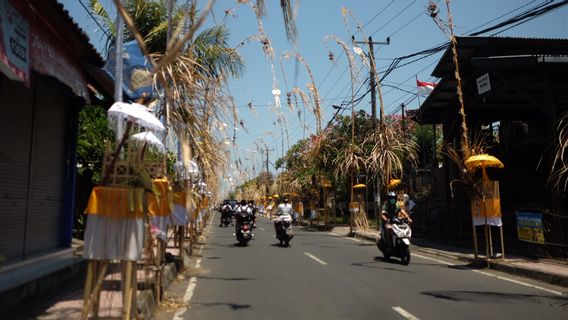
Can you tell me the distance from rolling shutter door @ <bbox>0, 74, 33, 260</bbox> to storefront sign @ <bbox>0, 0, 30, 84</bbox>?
2078mm

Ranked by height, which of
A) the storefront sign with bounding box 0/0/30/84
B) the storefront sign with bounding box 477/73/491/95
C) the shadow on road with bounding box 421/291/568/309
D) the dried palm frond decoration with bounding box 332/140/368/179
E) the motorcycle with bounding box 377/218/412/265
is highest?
the storefront sign with bounding box 477/73/491/95

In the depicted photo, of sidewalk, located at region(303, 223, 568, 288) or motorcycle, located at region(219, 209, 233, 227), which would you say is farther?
motorcycle, located at region(219, 209, 233, 227)

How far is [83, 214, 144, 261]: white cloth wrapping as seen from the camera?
16.1ft

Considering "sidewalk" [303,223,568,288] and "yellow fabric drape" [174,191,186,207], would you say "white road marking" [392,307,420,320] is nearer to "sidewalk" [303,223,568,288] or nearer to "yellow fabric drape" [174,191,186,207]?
"sidewalk" [303,223,568,288]

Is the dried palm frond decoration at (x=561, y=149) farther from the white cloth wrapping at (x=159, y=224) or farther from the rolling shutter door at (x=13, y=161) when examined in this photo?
the rolling shutter door at (x=13, y=161)

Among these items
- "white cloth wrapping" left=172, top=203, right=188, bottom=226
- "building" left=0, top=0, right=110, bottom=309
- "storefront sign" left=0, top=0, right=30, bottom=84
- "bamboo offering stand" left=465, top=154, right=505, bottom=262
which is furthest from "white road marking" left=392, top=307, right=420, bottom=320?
"bamboo offering stand" left=465, top=154, right=505, bottom=262

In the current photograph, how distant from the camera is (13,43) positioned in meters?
5.92

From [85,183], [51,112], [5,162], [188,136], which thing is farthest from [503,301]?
[85,183]

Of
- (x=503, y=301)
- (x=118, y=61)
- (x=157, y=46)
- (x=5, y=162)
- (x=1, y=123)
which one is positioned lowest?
(x=503, y=301)

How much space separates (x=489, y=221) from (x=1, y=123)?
11931 millimetres

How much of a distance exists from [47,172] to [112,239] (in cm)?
673

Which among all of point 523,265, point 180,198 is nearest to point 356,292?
point 180,198

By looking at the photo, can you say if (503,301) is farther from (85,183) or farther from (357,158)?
(357,158)

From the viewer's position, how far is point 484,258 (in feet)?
44.1
